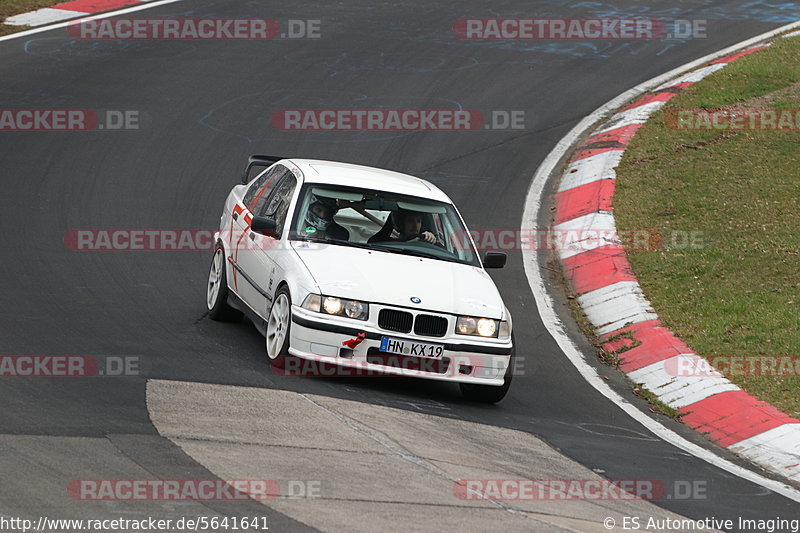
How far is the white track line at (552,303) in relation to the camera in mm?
8469

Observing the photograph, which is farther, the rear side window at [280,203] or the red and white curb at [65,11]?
the red and white curb at [65,11]

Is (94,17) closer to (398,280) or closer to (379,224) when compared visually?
(379,224)

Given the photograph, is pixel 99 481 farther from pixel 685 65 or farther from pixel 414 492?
pixel 685 65

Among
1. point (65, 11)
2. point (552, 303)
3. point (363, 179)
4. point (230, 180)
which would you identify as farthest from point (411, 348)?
point (65, 11)

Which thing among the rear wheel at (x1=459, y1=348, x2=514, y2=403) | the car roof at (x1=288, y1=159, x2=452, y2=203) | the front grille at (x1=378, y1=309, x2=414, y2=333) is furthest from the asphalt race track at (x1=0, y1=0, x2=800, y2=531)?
the car roof at (x1=288, y1=159, x2=452, y2=203)

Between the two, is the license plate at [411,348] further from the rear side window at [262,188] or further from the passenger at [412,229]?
the rear side window at [262,188]

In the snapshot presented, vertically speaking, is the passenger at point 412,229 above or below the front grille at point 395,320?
above

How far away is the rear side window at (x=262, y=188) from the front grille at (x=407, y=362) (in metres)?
2.42

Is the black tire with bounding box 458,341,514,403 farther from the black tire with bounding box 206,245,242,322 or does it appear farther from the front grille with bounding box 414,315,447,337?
the black tire with bounding box 206,245,242,322

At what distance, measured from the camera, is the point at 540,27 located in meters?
22.5

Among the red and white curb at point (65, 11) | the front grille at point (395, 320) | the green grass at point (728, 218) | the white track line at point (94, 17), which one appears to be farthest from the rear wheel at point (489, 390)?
the red and white curb at point (65, 11)

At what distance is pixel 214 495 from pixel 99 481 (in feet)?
2.00

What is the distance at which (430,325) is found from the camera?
8773mm

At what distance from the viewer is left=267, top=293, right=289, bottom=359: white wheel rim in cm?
897
